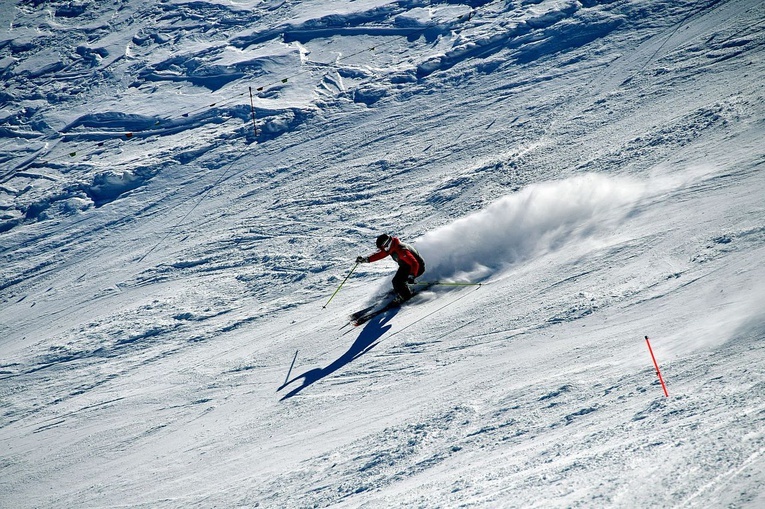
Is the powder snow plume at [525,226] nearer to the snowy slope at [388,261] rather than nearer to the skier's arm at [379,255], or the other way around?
the snowy slope at [388,261]

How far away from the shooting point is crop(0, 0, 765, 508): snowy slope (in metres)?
6.77

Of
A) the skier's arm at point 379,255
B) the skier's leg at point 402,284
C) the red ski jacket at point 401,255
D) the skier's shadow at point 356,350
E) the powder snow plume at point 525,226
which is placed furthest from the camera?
the powder snow plume at point 525,226

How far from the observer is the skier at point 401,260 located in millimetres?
10148

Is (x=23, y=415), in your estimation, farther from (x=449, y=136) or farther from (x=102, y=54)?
(x=102, y=54)

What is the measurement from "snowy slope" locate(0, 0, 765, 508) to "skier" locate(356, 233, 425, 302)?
1.13 feet

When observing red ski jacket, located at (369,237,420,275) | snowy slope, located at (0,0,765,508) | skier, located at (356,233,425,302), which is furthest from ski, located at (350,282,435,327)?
red ski jacket, located at (369,237,420,275)

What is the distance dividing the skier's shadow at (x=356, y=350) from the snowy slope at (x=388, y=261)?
0.09m

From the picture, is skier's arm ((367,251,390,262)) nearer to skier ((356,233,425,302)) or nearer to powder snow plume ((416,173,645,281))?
skier ((356,233,425,302))

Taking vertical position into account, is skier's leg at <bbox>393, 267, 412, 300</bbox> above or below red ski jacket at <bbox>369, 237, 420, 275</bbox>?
below

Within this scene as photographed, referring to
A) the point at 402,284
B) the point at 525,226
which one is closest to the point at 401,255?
the point at 402,284

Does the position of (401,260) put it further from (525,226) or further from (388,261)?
(525,226)

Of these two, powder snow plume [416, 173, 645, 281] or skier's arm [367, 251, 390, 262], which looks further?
powder snow plume [416, 173, 645, 281]

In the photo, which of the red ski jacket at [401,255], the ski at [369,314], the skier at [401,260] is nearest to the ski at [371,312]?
the ski at [369,314]

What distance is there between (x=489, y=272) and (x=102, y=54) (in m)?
18.4
